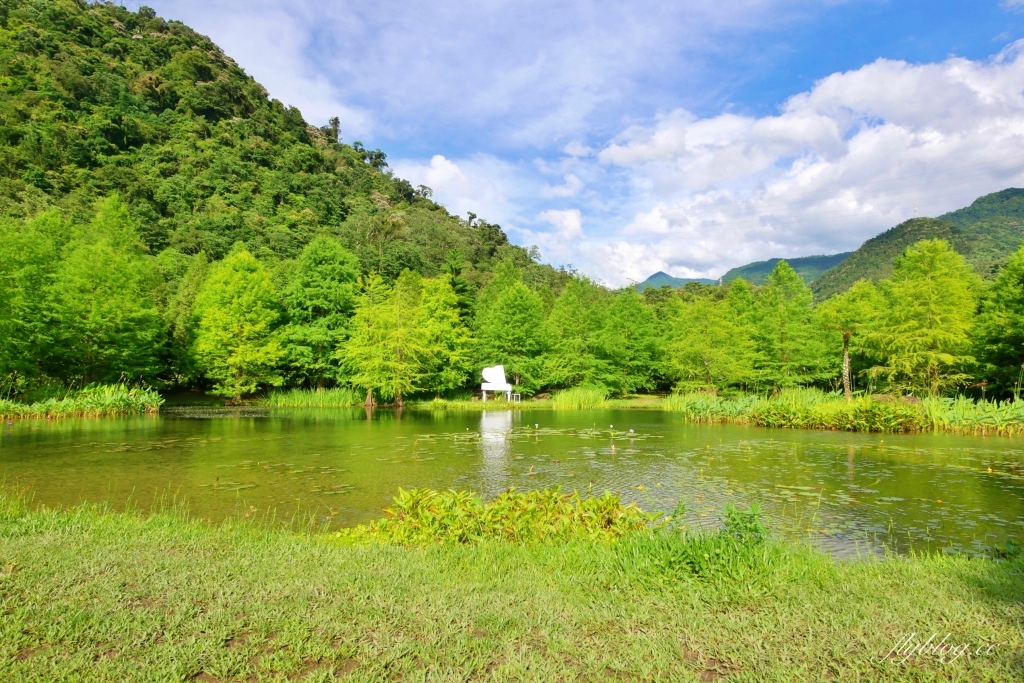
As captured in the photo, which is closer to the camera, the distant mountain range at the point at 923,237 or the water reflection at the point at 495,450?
the water reflection at the point at 495,450

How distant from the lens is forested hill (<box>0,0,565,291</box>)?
5756 centimetres

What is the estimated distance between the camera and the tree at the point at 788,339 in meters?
37.2

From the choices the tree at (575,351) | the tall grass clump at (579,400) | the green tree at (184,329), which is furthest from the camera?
the tree at (575,351)

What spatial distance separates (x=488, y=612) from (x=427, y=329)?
34901mm

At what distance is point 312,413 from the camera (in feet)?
102

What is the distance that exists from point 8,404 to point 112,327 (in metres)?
7.52

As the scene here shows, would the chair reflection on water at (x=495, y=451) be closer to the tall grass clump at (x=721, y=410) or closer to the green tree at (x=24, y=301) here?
the tall grass clump at (x=721, y=410)

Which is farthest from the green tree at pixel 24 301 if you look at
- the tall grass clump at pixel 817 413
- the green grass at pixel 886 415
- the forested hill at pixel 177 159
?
the green grass at pixel 886 415

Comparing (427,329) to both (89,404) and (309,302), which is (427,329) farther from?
(89,404)

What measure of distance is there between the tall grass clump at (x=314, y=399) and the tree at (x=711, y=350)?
22365 millimetres

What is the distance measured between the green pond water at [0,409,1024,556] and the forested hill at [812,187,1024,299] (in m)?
83.1

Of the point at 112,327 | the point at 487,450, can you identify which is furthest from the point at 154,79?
the point at 487,450

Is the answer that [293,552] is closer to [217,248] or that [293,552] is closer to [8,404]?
[8,404]

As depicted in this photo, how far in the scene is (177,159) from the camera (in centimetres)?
7388
